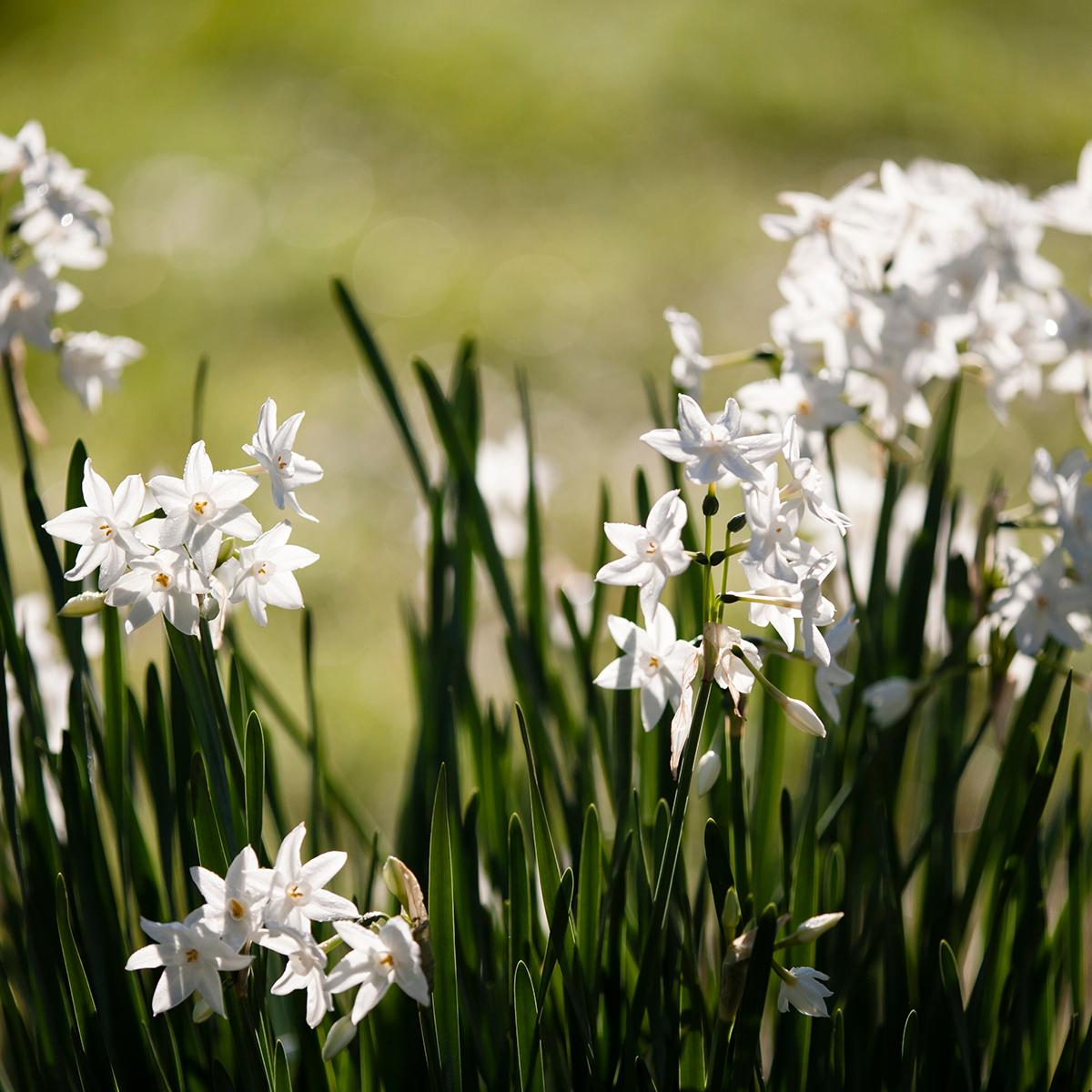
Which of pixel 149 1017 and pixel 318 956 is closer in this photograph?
pixel 318 956

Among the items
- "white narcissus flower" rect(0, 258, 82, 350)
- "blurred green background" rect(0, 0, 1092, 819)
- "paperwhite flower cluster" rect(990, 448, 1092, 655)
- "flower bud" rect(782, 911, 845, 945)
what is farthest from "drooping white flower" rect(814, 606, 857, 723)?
"blurred green background" rect(0, 0, 1092, 819)

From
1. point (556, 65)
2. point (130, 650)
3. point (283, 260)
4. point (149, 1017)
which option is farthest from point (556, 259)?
point (149, 1017)

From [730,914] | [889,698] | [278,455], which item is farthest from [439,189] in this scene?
[730,914]

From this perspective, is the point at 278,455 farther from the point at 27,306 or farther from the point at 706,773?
the point at 27,306

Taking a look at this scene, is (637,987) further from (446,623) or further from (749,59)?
(749,59)

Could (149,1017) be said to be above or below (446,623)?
below
